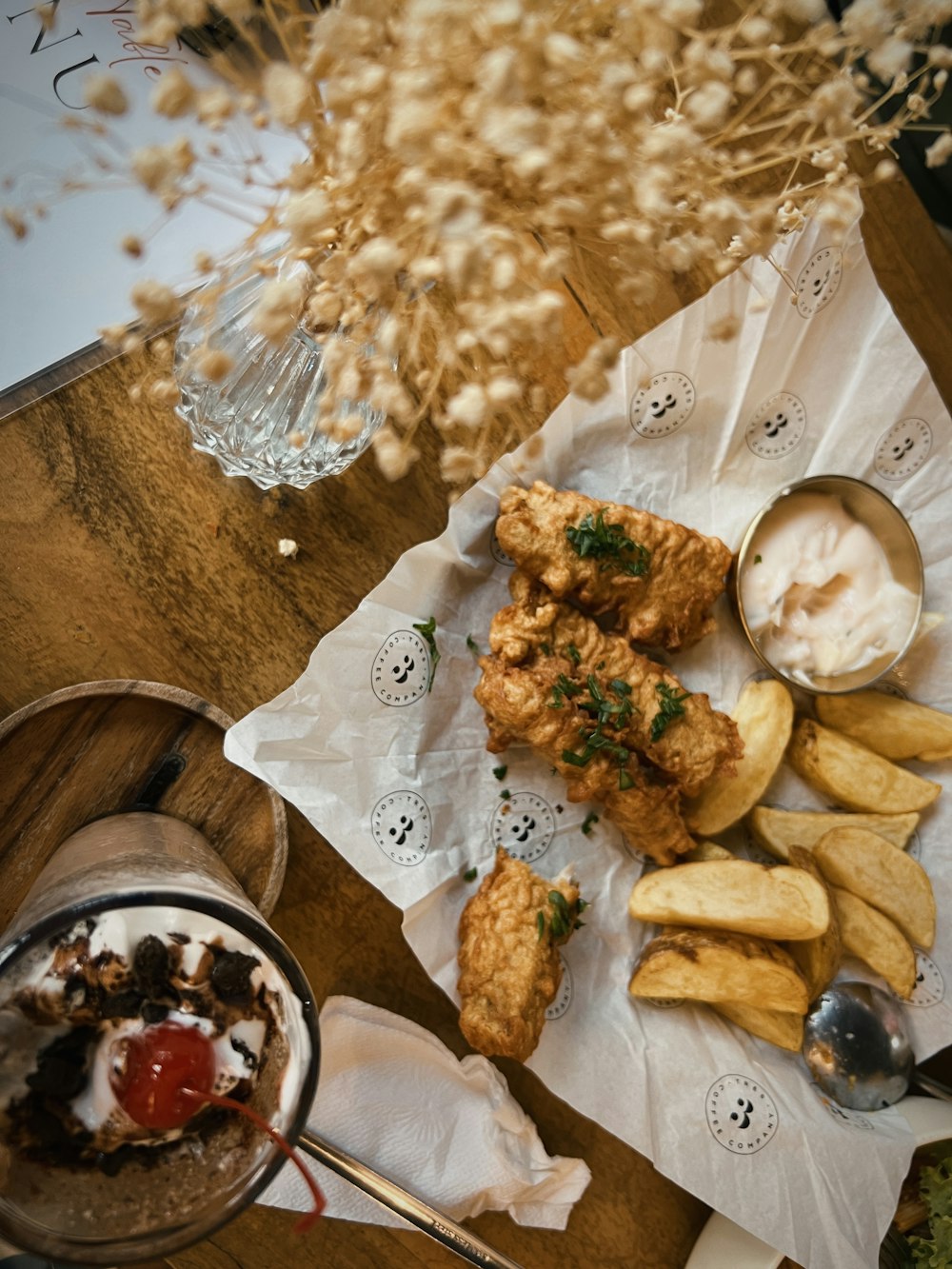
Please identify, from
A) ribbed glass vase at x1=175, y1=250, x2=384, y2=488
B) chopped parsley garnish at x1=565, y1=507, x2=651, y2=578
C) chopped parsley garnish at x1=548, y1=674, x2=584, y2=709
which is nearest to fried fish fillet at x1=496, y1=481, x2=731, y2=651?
chopped parsley garnish at x1=565, y1=507, x2=651, y2=578

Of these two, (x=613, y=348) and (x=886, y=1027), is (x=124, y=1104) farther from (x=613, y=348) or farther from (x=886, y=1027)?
(x=886, y=1027)

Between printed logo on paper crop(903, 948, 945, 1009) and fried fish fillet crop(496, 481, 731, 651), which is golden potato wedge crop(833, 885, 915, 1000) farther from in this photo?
fried fish fillet crop(496, 481, 731, 651)

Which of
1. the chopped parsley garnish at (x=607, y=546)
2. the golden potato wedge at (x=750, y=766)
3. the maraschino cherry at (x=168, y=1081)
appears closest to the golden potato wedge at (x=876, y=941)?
the golden potato wedge at (x=750, y=766)

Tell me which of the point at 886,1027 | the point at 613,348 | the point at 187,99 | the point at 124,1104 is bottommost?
the point at 886,1027

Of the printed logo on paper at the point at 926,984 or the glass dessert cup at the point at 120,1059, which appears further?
the printed logo on paper at the point at 926,984

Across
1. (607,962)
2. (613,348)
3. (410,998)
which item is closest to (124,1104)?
(410,998)

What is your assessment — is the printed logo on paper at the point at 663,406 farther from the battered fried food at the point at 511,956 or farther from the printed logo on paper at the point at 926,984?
the printed logo on paper at the point at 926,984
